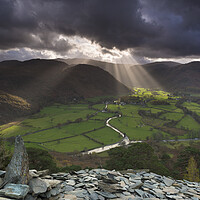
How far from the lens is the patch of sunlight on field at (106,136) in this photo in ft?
355

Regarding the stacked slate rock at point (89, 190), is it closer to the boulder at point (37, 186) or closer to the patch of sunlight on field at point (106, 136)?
the boulder at point (37, 186)

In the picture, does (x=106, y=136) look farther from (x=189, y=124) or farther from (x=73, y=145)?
(x=189, y=124)

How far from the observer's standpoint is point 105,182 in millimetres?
14266

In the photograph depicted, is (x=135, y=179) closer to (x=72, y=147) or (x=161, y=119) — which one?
(x=72, y=147)

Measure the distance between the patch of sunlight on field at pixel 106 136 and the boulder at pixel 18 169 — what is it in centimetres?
9450

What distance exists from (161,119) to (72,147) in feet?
334

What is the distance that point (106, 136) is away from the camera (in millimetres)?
114688

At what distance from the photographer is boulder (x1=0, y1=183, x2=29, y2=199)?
30.4 feet

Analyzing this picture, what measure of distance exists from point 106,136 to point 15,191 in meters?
108

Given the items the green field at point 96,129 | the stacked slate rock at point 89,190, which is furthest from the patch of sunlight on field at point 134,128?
the stacked slate rock at point 89,190

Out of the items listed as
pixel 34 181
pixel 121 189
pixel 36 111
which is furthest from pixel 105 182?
pixel 36 111

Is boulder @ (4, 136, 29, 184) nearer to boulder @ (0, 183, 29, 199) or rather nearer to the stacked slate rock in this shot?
the stacked slate rock

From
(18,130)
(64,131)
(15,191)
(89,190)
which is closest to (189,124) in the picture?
(64,131)

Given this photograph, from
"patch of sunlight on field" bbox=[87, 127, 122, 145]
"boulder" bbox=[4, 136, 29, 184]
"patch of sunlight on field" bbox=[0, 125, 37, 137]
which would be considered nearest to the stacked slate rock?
"boulder" bbox=[4, 136, 29, 184]
